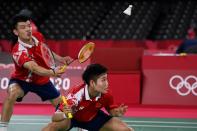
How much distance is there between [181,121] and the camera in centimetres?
661

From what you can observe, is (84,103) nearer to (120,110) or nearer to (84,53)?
(120,110)

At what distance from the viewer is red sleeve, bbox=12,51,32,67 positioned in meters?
4.81

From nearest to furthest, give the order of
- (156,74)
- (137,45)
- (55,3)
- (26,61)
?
(26,61), (156,74), (137,45), (55,3)

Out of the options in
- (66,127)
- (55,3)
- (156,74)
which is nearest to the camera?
(66,127)

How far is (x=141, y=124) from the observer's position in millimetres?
6320

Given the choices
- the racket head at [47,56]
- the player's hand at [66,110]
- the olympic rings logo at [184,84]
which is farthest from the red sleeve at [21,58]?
the olympic rings logo at [184,84]

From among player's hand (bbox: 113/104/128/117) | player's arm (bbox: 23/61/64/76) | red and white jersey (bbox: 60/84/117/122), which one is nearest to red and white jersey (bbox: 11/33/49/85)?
player's arm (bbox: 23/61/64/76)

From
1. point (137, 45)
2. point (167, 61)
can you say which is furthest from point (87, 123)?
point (137, 45)

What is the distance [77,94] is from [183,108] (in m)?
4.00

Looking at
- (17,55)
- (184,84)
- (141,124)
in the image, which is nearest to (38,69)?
(17,55)

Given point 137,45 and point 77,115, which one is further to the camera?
point 137,45

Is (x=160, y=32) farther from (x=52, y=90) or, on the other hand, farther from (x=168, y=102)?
(x=52, y=90)

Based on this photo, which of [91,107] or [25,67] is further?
[25,67]

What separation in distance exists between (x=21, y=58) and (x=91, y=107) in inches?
36.5
